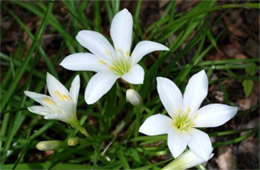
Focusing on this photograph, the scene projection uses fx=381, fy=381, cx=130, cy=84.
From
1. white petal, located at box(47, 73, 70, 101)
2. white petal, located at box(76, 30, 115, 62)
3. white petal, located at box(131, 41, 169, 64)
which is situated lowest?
white petal, located at box(47, 73, 70, 101)

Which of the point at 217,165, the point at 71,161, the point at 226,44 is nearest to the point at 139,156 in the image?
the point at 71,161

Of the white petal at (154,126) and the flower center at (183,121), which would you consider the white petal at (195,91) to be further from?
the white petal at (154,126)

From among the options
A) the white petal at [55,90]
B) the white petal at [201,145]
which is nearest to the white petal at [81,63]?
the white petal at [55,90]

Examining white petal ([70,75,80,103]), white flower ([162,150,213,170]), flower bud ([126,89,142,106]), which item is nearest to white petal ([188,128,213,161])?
white flower ([162,150,213,170])

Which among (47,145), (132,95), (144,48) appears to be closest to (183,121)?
(132,95)

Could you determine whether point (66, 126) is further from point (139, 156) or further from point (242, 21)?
point (242, 21)

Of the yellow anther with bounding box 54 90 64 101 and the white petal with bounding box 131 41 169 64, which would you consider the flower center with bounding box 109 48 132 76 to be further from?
the yellow anther with bounding box 54 90 64 101
